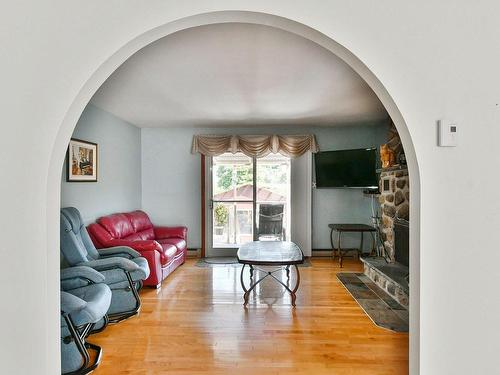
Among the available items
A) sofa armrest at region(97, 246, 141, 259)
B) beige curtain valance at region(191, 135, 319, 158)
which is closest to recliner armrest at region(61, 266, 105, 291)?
sofa armrest at region(97, 246, 141, 259)

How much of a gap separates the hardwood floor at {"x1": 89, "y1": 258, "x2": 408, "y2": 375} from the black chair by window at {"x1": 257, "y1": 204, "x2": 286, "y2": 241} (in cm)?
201

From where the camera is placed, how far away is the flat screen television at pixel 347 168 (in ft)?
17.2

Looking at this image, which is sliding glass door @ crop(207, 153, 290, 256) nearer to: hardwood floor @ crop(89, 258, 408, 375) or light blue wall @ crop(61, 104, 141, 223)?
light blue wall @ crop(61, 104, 141, 223)

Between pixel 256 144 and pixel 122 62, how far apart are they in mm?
4374

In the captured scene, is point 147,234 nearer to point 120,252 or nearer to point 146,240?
point 146,240

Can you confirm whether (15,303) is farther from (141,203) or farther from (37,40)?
(141,203)

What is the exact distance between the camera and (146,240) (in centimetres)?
423

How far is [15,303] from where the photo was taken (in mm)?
1321

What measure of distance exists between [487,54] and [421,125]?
0.42 meters

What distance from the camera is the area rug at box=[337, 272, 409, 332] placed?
118 inches

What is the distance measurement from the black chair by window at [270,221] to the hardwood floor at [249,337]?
201 centimetres

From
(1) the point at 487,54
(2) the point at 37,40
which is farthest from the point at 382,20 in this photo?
(2) the point at 37,40

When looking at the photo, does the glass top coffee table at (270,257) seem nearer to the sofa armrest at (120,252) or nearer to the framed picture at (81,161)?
the sofa armrest at (120,252)

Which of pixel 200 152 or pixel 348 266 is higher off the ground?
pixel 200 152
